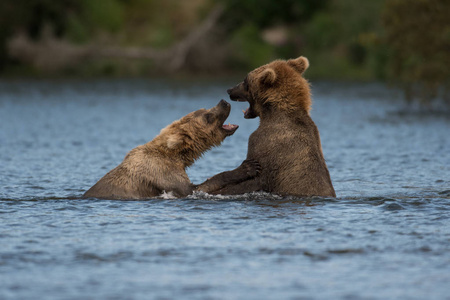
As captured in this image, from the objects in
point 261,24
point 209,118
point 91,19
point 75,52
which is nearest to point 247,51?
point 261,24

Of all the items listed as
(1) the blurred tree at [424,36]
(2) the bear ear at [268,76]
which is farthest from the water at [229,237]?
(1) the blurred tree at [424,36]

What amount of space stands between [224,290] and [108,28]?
61.9m

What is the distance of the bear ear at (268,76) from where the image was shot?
392 inches

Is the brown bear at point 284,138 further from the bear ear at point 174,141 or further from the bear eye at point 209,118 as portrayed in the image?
the bear ear at point 174,141

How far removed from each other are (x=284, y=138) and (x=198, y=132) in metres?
1.24

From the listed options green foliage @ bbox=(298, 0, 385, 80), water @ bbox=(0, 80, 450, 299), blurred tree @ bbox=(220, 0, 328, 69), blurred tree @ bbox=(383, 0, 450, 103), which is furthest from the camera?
blurred tree @ bbox=(220, 0, 328, 69)

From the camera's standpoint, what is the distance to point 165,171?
10.1m

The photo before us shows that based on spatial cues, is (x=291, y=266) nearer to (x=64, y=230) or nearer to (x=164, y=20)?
(x=64, y=230)

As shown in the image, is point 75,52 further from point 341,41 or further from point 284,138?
point 284,138

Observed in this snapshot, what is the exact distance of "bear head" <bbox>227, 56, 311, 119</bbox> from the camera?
10.1 meters

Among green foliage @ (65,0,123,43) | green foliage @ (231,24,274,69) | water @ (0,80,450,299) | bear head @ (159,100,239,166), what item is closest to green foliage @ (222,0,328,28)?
green foliage @ (231,24,274,69)

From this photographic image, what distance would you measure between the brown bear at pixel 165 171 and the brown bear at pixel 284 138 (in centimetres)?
23

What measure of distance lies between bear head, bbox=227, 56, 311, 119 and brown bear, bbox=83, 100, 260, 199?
0.76 metres

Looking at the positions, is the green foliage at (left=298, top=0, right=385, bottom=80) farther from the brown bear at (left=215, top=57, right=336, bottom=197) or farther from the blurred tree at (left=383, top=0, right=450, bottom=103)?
the brown bear at (left=215, top=57, right=336, bottom=197)
